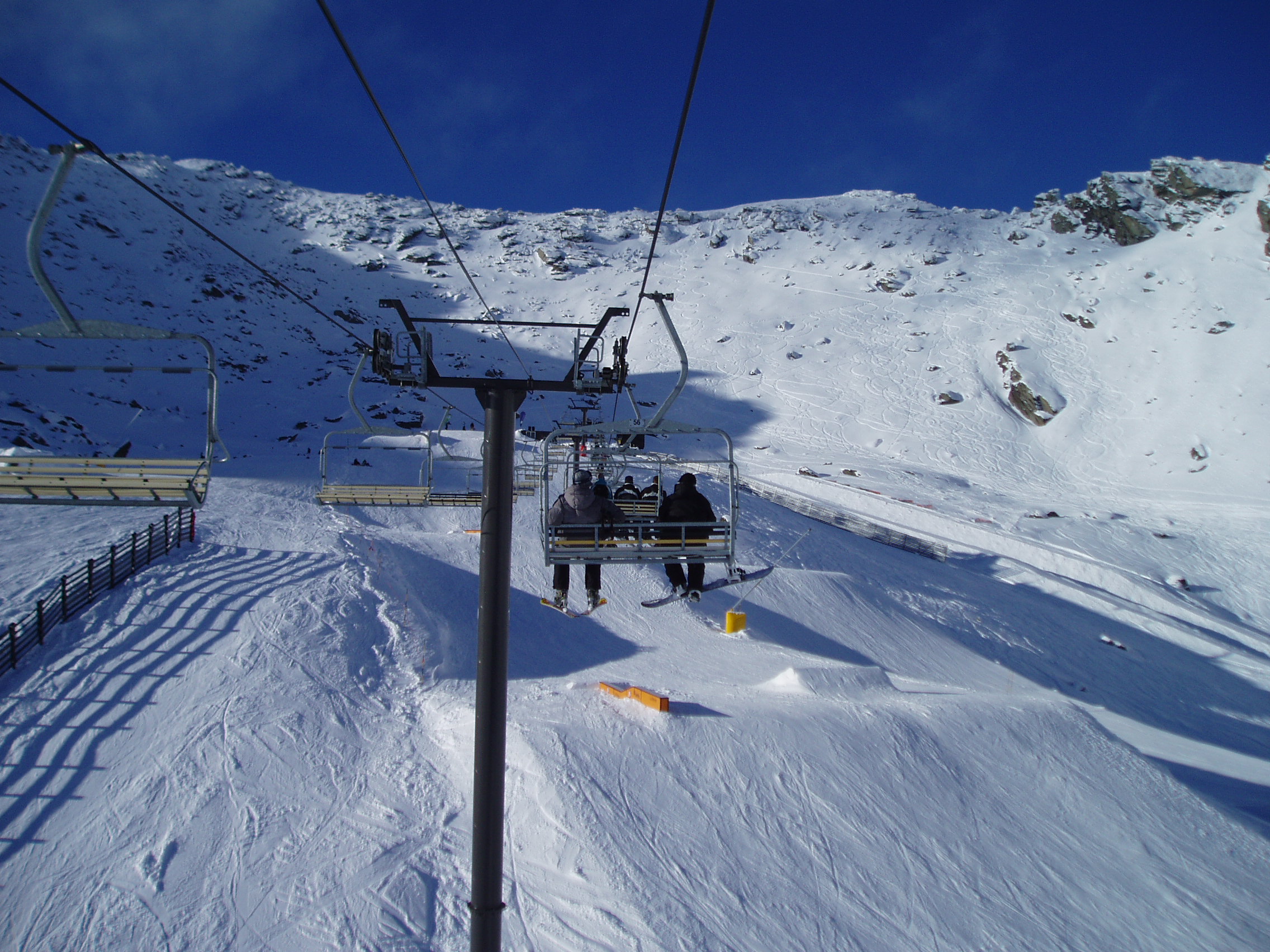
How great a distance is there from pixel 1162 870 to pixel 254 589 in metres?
15.5

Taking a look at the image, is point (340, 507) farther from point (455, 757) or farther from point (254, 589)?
point (455, 757)

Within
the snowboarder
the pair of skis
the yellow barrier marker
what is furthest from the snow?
the snowboarder

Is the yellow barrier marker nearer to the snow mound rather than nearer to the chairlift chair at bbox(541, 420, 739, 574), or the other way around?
the snow mound

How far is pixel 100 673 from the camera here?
10195mm

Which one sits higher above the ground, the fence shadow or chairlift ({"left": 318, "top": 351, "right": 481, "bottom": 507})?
chairlift ({"left": 318, "top": 351, "right": 481, "bottom": 507})

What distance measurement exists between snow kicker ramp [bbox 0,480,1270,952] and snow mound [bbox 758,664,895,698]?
0.07 metres

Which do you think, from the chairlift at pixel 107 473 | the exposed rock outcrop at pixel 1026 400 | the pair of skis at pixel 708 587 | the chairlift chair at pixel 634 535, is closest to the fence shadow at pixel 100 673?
the chairlift at pixel 107 473

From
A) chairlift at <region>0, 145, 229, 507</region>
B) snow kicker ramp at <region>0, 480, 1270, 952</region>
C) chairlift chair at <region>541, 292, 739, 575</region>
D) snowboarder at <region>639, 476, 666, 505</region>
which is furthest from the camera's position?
snowboarder at <region>639, 476, 666, 505</region>

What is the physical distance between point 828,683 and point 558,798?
18.2 feet

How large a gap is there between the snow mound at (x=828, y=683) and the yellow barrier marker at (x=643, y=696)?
7.97 ft

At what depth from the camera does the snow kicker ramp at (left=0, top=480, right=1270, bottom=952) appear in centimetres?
695

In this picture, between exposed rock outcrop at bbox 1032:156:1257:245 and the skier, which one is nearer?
the skier

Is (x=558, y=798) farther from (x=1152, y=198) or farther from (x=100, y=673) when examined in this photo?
(x=1152, y=198)

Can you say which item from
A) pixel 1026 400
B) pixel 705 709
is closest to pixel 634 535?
pixel 705 709
